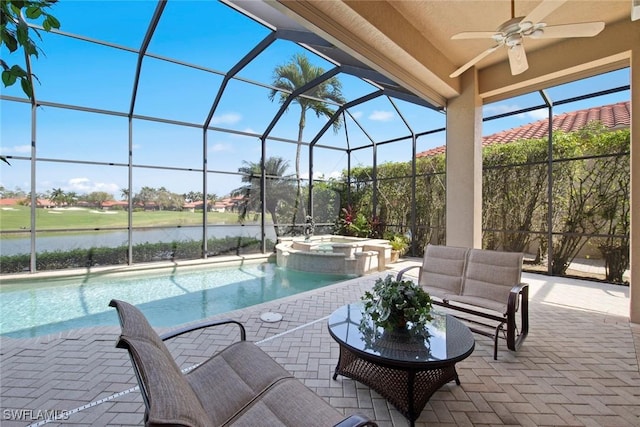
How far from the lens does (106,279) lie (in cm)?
654

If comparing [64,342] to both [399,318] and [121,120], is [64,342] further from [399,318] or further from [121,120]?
[121,120]

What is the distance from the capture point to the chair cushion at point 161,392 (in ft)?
2.85

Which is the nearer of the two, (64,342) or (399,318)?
(399,318)

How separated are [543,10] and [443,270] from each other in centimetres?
294

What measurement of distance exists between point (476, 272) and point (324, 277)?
4004mm

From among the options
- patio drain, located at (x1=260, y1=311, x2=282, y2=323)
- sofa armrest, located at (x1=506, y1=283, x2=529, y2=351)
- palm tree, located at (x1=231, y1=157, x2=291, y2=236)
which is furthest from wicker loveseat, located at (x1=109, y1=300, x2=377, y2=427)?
palm tree, located at (x1=231, y1=157, x2=291, y2=236)

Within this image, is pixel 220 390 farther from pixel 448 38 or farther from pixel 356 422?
pixel 448 38

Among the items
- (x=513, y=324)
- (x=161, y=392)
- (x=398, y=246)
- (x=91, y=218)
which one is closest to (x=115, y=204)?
(x=91, y=218)

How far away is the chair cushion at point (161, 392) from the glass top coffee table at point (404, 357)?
4.43ft

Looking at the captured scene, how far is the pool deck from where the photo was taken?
81.3 inches

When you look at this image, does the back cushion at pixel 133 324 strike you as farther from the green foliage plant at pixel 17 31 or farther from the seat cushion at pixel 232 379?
the green foliage plant at pixel 17 31

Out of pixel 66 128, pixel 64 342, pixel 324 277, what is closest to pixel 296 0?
pixel 64 342

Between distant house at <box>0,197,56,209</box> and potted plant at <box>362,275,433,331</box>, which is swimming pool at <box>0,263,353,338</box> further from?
potted plant at <box>362,275,433,331</box>

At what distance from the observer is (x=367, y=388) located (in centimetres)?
238
